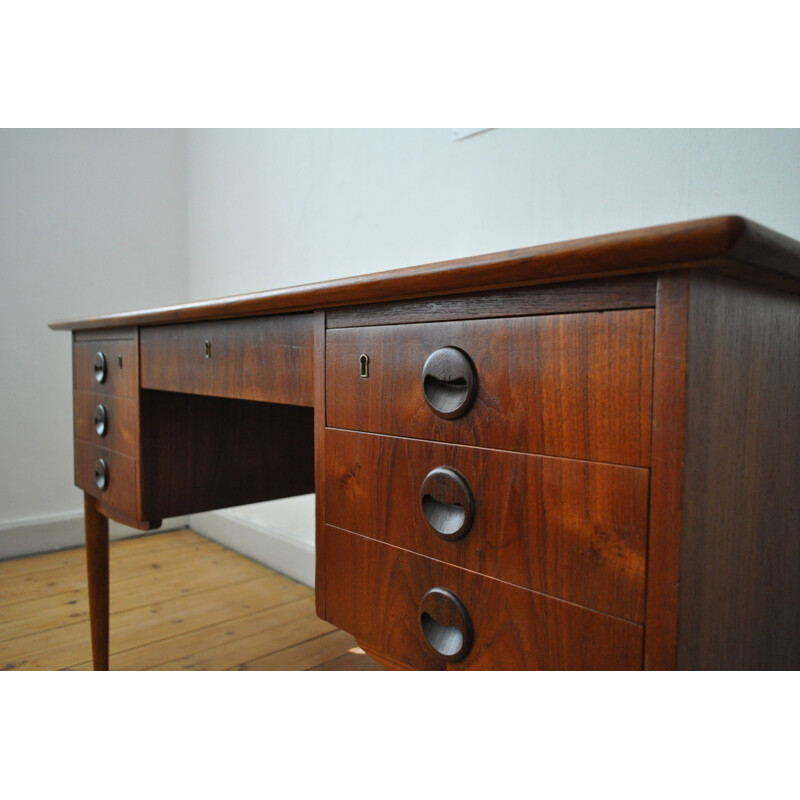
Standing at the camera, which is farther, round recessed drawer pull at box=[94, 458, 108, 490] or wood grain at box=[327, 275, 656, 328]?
round recessed drawer pull at box=[94, 458, 108, 490]

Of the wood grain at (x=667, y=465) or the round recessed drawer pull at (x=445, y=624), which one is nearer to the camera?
the wood grain at (x=667, y=465)

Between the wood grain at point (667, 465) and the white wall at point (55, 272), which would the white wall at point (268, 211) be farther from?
the wood grain at point (667, 465)

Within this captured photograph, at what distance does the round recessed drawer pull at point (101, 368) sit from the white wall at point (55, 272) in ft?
3.84

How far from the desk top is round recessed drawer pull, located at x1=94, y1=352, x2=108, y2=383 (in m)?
0.73

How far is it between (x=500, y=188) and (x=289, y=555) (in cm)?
131

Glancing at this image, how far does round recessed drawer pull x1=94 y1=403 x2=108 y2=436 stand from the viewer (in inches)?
49.9

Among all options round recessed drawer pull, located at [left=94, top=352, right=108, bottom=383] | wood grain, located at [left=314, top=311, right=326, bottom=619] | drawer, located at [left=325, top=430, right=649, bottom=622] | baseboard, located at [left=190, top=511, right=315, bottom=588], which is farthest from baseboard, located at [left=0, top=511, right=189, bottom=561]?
drawer, located at [left=325, top=430, right=649, bottom=622]

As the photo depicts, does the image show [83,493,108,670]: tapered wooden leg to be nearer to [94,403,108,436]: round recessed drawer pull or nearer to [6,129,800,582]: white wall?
[94,403,108,436]: round recessed drawer pull

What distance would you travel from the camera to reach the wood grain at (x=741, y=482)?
0.46 m

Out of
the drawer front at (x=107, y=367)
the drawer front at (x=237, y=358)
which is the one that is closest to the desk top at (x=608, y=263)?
the drawer front at (x=237, y=358)

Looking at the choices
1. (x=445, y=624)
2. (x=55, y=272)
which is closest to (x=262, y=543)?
(x=55, y=272)

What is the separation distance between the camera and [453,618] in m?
0.60

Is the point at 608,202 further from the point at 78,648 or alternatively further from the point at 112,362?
the point at 78,648

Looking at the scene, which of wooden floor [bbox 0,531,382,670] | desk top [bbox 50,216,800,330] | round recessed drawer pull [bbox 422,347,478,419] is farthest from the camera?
wooden floor [bbox 0,531,382,670]
